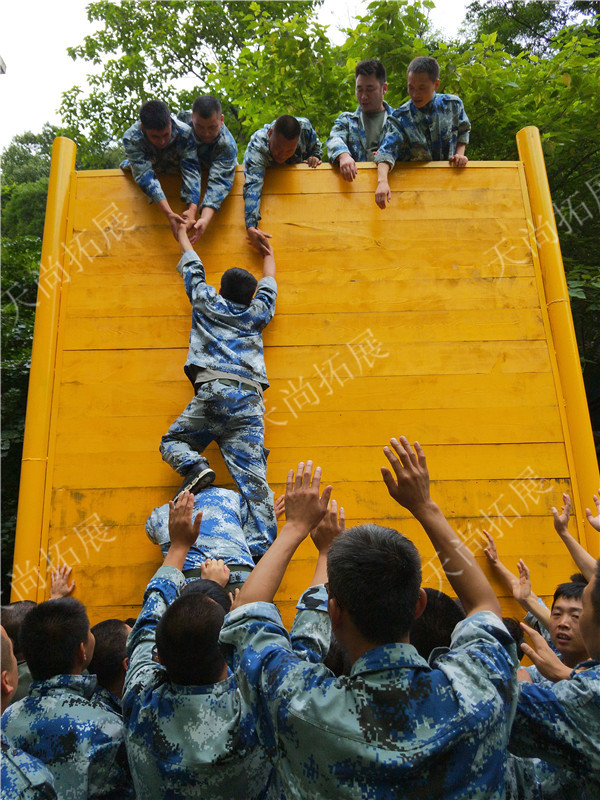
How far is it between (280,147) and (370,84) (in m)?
1.06

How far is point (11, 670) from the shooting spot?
5.83ft

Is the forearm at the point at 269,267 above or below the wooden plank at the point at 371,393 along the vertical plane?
above

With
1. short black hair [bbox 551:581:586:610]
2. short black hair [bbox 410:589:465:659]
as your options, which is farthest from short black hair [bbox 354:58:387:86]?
short black hair [bbox 410:589:465:659]

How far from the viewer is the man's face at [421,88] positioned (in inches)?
191

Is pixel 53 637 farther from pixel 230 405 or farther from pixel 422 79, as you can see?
pixel 422 79

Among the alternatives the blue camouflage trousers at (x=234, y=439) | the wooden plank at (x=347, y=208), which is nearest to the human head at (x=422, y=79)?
the wooden plank at (x=347, y=208)

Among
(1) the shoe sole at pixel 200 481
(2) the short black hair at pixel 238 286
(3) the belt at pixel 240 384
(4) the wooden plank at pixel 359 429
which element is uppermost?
(2) the short black hair at pixel 238 286

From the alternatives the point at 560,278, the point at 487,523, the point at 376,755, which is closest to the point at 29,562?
the point at 487,523

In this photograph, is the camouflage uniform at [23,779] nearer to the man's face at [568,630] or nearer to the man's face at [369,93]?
the man's face at [568,630]

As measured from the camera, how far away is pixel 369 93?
516 centimetres

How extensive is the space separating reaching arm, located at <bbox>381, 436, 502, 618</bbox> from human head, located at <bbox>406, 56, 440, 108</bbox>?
4015 millimetres

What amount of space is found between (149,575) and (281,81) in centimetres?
743

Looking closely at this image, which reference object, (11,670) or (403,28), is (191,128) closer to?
(11,670)

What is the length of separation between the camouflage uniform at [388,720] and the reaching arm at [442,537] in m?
0.17
